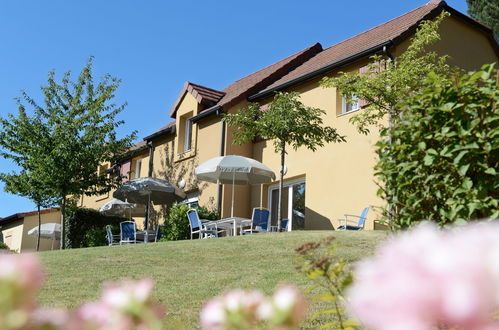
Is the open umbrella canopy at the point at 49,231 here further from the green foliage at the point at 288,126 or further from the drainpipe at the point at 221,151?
the green foliage at the point at 288,126

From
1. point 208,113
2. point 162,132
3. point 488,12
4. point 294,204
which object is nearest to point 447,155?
point 294,204

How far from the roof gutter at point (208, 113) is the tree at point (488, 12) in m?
20.6

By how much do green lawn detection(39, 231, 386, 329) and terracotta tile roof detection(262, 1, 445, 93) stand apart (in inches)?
322

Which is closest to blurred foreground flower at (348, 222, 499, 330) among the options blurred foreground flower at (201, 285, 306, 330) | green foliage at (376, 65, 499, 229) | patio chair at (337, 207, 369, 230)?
blurred foreground flower at (201, 285, 306, 330)

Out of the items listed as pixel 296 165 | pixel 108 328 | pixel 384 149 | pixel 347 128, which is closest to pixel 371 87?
pixel 347 128

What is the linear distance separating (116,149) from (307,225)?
9.11m

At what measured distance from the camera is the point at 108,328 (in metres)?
0.74

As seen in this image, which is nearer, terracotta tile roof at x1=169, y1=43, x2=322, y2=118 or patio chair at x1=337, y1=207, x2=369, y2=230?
patio chair at x1=337, y1=207, x2=369, y2=230

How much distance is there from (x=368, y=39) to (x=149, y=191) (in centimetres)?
919

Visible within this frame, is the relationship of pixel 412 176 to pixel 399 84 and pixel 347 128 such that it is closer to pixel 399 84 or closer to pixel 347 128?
pixel 399 84

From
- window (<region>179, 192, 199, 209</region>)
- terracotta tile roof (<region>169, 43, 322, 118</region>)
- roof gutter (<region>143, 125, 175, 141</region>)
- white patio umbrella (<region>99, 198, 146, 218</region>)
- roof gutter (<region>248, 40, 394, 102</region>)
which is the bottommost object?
white patio umbrella (<region>99, 198, 146, 218</region>)

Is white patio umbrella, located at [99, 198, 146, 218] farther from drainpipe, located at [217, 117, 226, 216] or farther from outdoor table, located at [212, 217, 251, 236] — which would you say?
outdoor table, located at [212, 217, 251, 236]

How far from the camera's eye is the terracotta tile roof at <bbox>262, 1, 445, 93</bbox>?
18688 millimetres

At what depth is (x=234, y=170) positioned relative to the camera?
16875 mm
